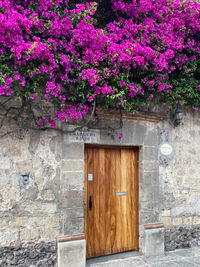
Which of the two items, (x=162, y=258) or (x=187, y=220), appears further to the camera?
(x=187, y=220)

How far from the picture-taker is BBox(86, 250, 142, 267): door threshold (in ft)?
13.2

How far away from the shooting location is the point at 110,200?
14.3 feet

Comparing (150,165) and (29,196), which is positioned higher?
(150,165)

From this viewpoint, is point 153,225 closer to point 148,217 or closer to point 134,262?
point 148,217

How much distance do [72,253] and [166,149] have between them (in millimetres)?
2467

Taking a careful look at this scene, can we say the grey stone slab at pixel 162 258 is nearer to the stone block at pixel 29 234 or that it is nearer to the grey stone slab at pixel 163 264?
the grey stone slab at pixel 163 264

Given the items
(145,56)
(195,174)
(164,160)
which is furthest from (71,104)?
(195,174)

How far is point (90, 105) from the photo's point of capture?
3.92 metres

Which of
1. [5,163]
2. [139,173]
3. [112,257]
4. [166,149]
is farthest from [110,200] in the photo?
[5,163]

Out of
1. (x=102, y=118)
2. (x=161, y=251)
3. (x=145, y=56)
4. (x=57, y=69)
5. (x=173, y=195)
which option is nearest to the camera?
(x=57, y=69)

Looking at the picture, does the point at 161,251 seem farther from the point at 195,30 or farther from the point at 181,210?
the point at 195,30

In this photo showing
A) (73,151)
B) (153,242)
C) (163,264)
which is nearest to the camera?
(73,151)

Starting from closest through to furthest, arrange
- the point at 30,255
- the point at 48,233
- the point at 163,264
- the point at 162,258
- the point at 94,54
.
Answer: the point at 94,54
the point at 30,255
the point at 48,233
the point at 163,264
the point at 162,258

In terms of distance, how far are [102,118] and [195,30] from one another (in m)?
2.29
